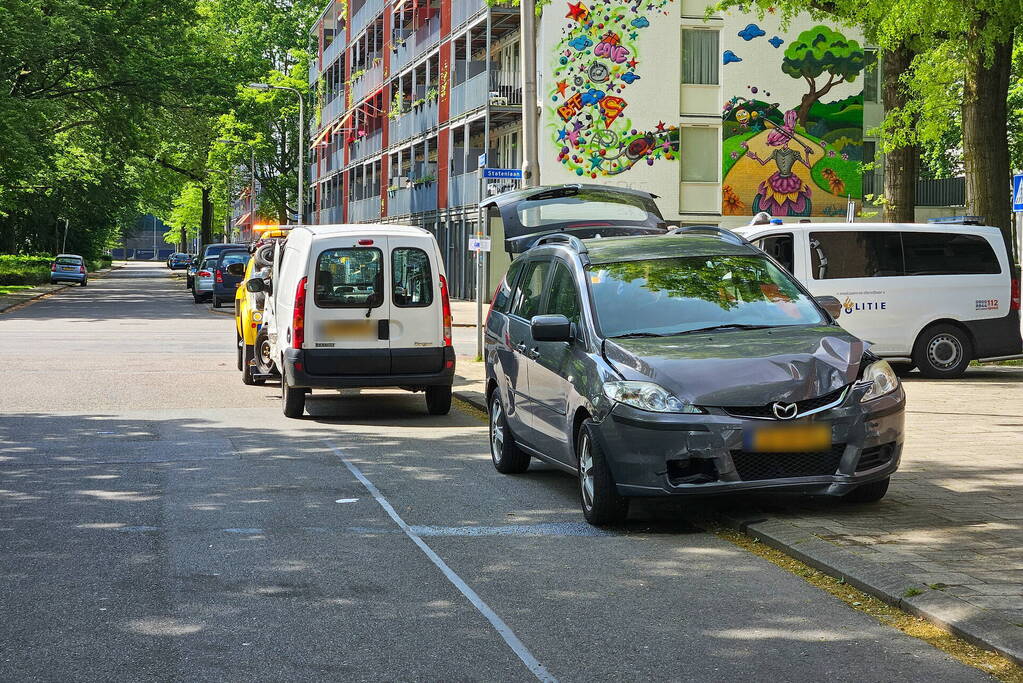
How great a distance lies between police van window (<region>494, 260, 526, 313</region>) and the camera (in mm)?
10828

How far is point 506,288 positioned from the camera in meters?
11.0

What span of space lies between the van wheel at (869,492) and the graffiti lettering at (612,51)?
104ft

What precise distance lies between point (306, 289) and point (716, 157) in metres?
28.1

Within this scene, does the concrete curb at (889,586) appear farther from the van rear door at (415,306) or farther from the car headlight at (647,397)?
the van rear door at (415,306)

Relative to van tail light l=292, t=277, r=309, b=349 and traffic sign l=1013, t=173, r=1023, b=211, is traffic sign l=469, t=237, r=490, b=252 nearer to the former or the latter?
van tail light l=292, t=277, r=309, b=349

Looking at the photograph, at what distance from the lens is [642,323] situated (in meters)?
8.70

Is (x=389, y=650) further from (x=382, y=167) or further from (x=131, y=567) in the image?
(x=382, y=167)

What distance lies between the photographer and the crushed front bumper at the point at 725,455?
7590 mm

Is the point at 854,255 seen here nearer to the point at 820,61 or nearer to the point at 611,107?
the point at 611,107

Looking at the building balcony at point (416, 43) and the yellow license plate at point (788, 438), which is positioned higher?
the building balcony at point (416, 43)

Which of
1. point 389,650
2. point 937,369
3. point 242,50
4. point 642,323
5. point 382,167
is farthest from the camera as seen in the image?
point 242,50

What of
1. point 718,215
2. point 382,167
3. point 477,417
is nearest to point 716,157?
point 718,215


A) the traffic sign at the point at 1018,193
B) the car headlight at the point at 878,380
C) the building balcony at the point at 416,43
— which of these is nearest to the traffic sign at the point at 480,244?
the traffic sign at the point at 1018,193

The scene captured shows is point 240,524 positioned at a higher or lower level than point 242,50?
lower
